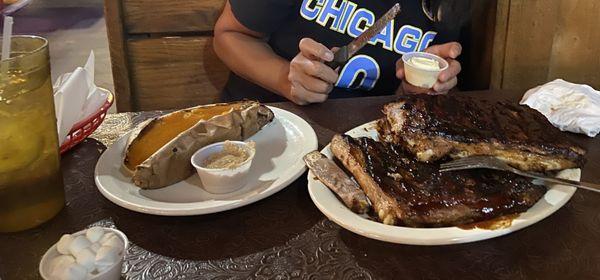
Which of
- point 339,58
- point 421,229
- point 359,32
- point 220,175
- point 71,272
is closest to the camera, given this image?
point 71,272

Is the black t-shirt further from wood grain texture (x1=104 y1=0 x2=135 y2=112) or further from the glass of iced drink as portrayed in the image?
the glass of iced drink

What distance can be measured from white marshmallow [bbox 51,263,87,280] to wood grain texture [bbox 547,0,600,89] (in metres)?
1.66

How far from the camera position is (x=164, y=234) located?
1.08 metres

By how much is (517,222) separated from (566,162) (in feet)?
0.68

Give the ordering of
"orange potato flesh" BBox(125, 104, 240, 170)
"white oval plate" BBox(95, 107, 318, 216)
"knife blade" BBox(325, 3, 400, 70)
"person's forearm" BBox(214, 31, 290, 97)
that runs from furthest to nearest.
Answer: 1. "person's forearm" BBox(214, 31, 290, 97)
2. "knife blade" BBox(325, 3, 400, 70)
3. "orange potato flesh" BBox(125, 104, 240, 170)
4. "white oval plate" BBox(95, 107, 318, 216)

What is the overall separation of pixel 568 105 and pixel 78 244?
1.14 m

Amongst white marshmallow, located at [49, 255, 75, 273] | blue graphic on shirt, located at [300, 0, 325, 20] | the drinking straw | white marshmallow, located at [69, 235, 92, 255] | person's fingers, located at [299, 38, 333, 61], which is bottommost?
white marshmallow, located at [49, 255, 75, 273]

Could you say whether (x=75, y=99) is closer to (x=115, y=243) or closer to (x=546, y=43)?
(x=115, y=243)

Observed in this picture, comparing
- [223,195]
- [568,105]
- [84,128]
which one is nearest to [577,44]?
[568,105]

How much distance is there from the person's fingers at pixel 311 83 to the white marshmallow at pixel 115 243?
755mm

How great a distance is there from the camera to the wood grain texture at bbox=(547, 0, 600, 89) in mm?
1896

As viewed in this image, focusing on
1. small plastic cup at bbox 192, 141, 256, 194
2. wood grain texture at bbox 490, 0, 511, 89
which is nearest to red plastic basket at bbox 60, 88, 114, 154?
small plastic cup at bbox 192, 141, 256, 194

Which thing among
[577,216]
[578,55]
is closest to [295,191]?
[577,216]

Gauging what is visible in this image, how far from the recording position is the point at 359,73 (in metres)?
1.89
